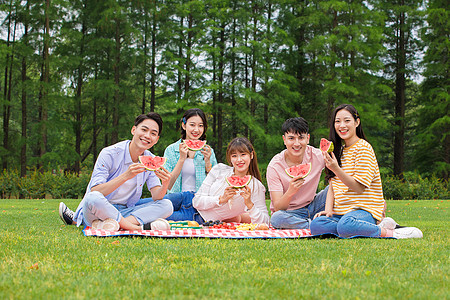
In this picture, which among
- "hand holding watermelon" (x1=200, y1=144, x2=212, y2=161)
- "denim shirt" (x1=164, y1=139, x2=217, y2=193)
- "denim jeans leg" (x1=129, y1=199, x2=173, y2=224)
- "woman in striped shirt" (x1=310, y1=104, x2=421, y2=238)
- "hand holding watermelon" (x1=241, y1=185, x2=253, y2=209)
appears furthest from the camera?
"denim shirt" (x1=164, y1=139, x2=217, y2=193)

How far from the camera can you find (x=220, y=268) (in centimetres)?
267

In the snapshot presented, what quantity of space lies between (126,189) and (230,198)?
4.00ft

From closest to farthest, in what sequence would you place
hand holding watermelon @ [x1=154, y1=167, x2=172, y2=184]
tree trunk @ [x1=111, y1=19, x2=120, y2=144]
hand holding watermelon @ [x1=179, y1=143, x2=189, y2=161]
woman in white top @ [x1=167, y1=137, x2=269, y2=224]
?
hand holding watermelon @ [x1=154, y1=167, x2=172, y2=184] < woman in white top @ [x1=167, y1=137, x2=269, y2=224] < hand holding watermelon @ [x1=179, y1=143, x2=189, y2=161] < tree trunk @ [x1=111, y1=19, x2=120, y2=144]

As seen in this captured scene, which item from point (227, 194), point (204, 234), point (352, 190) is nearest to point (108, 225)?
point (204, 234)

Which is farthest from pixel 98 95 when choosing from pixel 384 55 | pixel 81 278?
pixel 81 278

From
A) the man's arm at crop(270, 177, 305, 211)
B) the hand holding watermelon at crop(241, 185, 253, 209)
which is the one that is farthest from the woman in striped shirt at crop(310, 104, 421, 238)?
the hand holding watermelon at crop(241, 185, 253, 209)

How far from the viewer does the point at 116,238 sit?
3.96 m

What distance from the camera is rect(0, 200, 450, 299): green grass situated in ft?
7.12

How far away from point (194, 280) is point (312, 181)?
10.2ft

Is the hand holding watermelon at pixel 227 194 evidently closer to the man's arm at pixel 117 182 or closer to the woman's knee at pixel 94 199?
the man's arm at pixel 117 182

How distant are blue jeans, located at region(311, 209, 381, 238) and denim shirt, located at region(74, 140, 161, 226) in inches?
77.2

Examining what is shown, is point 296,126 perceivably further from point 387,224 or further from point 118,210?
point 118,210

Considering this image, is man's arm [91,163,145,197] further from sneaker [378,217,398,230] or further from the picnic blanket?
sneaker [378,217,398,230]

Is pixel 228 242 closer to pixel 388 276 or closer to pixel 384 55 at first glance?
pixel 388 276
